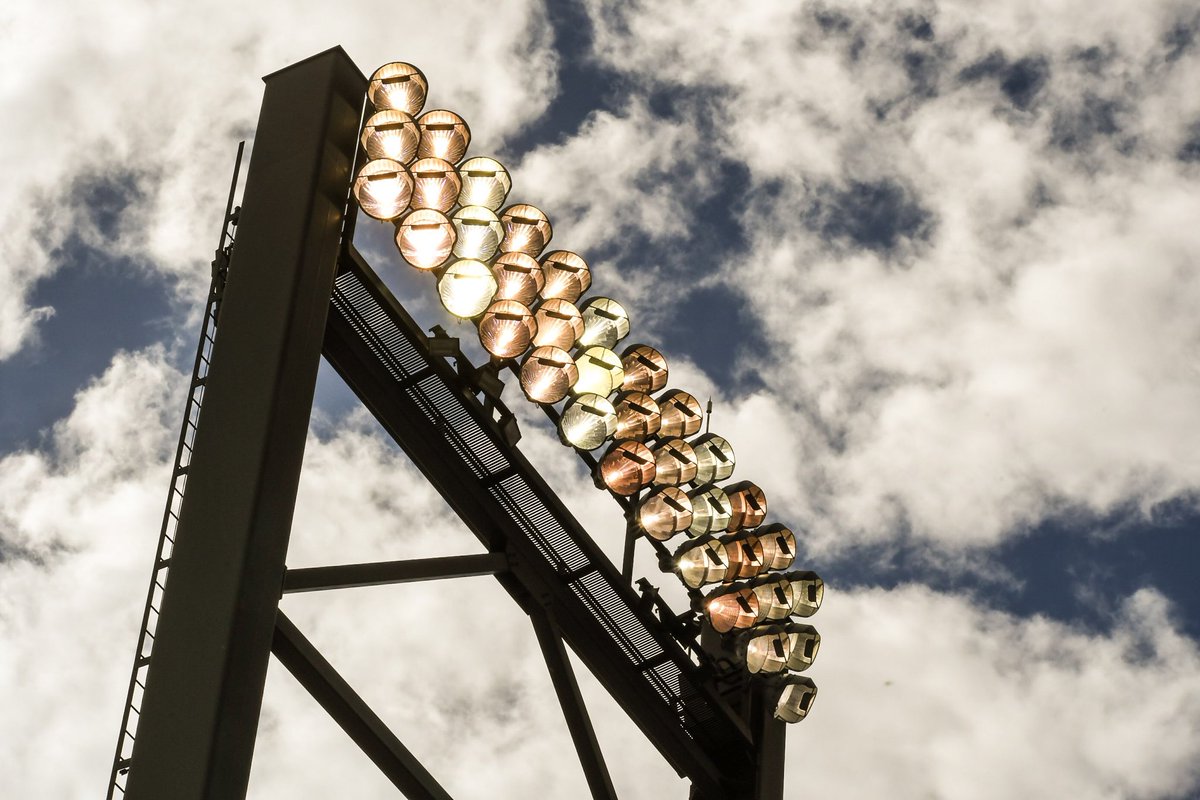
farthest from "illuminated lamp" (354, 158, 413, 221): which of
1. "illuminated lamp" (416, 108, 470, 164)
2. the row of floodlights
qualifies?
"illuminated lamp" (416, 108, 470, 164)

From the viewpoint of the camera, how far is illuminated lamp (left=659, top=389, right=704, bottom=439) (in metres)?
11.9

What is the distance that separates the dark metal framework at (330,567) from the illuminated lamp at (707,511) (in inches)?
29.1

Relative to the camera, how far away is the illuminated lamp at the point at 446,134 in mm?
10273

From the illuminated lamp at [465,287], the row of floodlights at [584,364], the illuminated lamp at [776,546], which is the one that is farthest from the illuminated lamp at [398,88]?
the illuminated lamp at [776,546]

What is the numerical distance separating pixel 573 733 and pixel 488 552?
136cm

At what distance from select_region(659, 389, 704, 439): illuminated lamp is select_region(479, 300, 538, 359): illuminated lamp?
1.90 metres

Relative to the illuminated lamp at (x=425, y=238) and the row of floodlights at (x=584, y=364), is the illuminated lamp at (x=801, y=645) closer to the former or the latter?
the row of floodlights at (x=584, y=364)

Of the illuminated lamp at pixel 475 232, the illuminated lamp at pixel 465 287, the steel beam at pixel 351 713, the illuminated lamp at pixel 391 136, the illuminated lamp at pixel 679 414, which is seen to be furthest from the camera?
the illuminated lamp at pixel 679 414

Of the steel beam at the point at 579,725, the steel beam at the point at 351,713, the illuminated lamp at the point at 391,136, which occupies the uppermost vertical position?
the illuminated lamp at the point at 391,136

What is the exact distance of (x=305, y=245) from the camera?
823 cm

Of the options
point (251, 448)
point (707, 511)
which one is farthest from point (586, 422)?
point (251, 448)

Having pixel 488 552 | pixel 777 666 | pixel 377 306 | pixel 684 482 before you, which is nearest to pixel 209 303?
pixel 377 306

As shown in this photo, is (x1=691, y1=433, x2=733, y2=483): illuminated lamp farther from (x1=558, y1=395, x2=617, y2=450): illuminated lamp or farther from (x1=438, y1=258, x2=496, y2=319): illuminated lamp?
(x1=438, y1=258, x2=496, y2=319): illuminated lamp

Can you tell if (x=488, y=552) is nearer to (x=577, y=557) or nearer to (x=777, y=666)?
(x=577, y=557)
